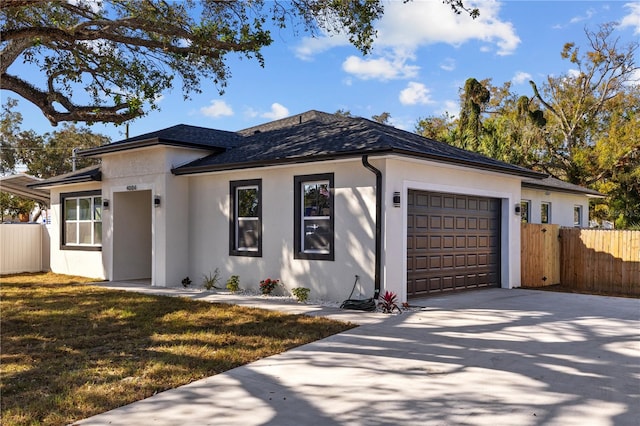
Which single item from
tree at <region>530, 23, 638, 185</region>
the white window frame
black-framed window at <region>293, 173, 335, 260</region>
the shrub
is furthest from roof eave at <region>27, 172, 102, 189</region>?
tree at <region>530, 23, 638, 185</region>

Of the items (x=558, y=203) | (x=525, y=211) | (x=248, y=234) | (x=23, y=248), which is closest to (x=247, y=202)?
(x=248, y=234)

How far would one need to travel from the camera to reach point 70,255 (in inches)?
637

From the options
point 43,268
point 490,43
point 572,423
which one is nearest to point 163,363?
point 572,423

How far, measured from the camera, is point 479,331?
758 centimetres

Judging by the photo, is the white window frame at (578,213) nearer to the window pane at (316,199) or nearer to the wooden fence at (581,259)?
the wooden fence at (581,259)

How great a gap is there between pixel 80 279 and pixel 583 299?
1328 cm

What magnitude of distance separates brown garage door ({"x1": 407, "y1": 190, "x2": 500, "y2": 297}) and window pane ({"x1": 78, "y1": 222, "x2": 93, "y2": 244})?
1041 cm

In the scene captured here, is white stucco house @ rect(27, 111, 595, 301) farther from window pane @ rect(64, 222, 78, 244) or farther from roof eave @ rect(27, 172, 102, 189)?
window pane @ rect(64, 222, 78, 244)

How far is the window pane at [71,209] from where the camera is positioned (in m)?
16.3

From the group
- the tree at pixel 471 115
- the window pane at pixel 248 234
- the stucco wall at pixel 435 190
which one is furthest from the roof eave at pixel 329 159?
the tree at pixel 471 115

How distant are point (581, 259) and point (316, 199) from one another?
26.1ft

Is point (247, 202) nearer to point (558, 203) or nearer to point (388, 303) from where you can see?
point (388, 303)

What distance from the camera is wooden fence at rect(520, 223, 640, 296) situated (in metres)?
12.7

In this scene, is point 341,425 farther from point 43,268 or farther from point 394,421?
point 43,268
